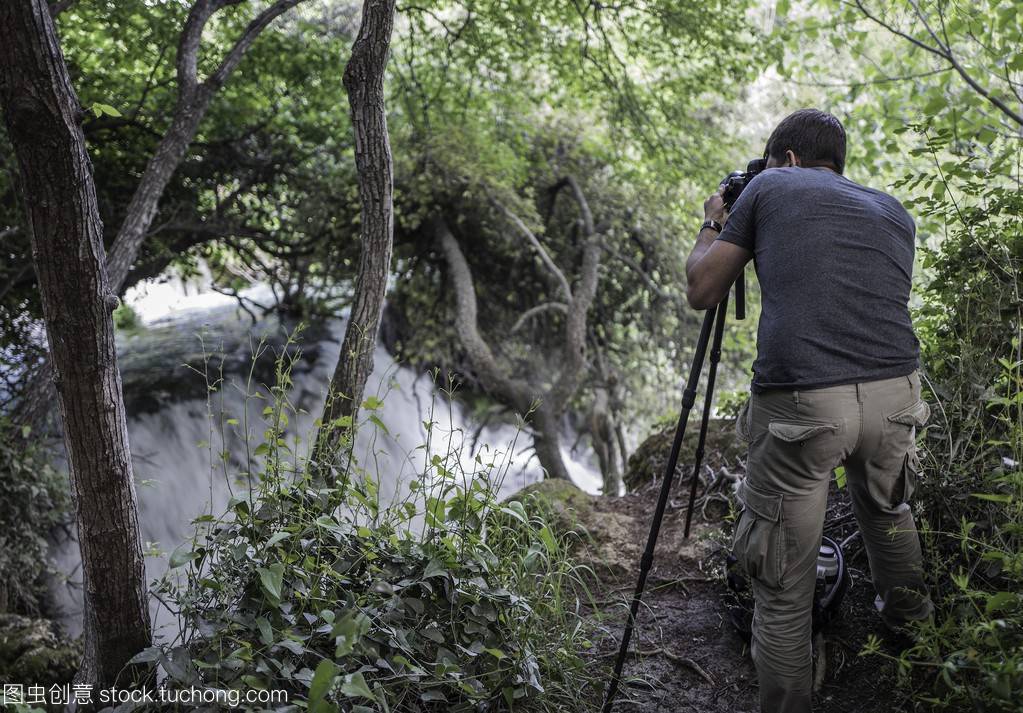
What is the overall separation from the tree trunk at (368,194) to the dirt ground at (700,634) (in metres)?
1.51

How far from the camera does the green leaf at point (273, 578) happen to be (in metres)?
2.18

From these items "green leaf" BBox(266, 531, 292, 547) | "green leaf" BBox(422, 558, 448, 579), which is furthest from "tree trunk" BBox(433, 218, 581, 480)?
"green leaf" BBox(266, 531, 292, 547)

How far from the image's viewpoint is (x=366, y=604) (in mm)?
2455

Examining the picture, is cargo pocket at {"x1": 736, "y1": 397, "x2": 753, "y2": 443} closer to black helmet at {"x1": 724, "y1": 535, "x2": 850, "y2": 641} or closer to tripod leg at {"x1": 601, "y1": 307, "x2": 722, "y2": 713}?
tripod leg at {"x1": 601, "y1": 307, "x2": 722, "y2": 713}

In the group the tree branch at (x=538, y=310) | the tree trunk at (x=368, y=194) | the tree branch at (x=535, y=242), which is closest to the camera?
the tree trunk at (x=368, y=194)

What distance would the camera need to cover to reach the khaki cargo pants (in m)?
2.37

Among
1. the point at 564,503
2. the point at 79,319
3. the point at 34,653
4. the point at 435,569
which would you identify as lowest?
the point at 34,653

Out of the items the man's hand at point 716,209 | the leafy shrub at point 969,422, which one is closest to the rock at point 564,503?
the leafy shrub at point 969,422

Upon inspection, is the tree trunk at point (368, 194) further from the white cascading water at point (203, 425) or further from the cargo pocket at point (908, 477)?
the cargo pocket at point (908, 477)

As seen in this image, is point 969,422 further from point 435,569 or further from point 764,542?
point 435,569

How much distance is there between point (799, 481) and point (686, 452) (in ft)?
8.92

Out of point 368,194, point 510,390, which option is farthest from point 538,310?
point 368,194

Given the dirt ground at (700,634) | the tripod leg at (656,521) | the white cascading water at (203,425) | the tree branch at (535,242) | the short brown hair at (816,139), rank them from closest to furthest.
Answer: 1. the short brown hair at (816,139)
2. the tripod leg at (656,521)
3. the dirt ground at (700,634)
4. the white cascading water at (203,425)
5. the tree branch at (535,242)

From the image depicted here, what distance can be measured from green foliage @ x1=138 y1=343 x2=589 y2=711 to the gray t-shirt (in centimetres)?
109
